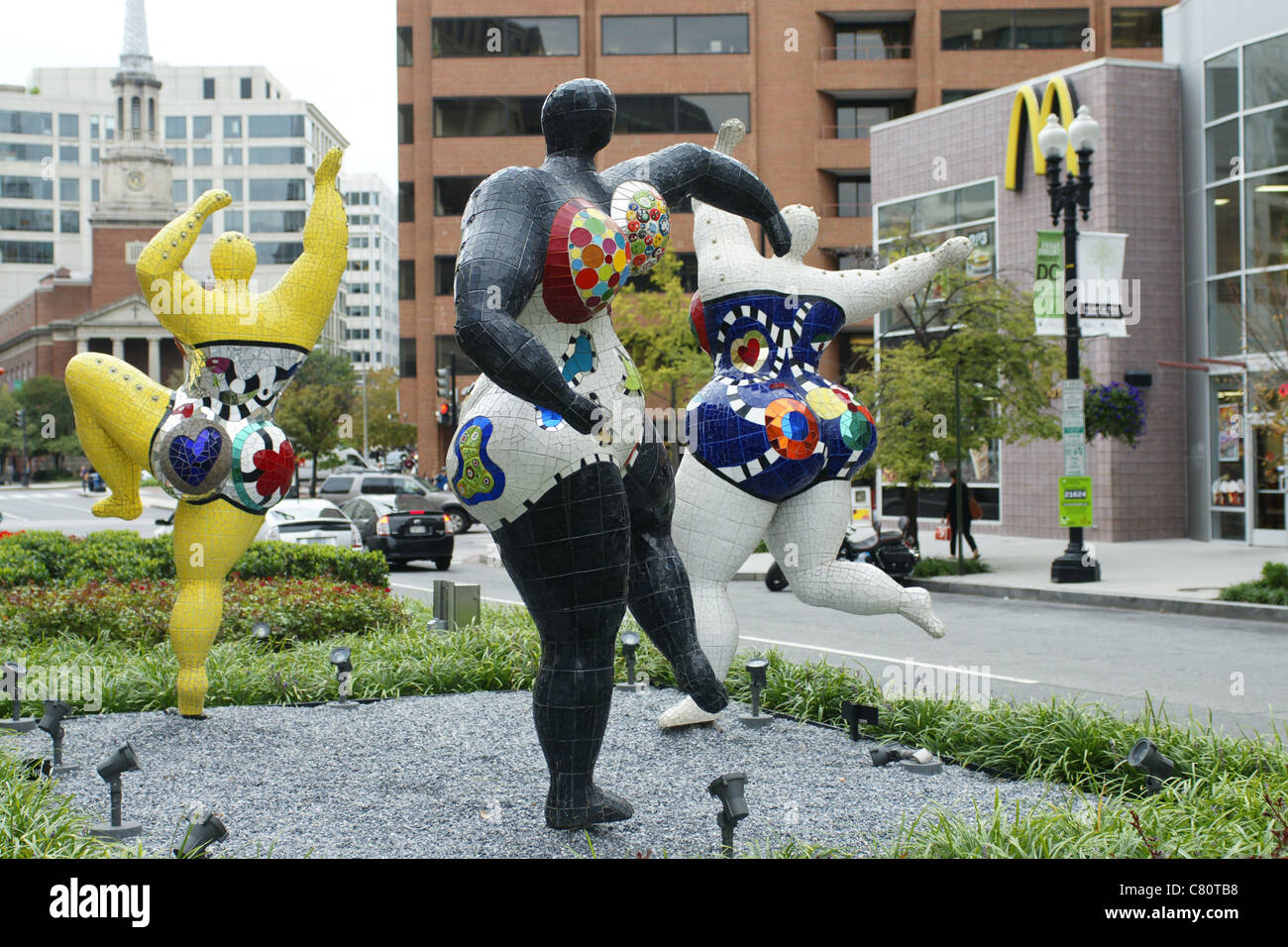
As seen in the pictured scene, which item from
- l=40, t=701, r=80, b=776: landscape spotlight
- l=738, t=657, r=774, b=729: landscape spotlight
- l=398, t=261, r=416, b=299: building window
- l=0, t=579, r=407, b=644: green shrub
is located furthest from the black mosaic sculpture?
l=398, t=261, r=416, b=299: building window

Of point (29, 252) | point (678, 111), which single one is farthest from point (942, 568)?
point (29, 252)

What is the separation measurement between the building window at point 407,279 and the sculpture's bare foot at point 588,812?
136ft

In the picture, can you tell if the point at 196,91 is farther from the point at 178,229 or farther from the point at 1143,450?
the point at 178,229

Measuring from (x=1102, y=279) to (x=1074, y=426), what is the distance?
190 centimetres

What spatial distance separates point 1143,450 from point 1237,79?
6.57m

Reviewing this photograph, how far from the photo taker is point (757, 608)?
1362cm

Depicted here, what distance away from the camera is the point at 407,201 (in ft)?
144

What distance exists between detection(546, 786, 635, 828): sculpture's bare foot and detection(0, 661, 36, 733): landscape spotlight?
3568 mm

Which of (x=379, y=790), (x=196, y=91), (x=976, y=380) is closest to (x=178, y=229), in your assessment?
(x=379, y=790)

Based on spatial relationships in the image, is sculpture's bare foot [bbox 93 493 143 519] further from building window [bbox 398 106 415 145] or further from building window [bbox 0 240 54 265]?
building window [bbox 0 240 54 265]

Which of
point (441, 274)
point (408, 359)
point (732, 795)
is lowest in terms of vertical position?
point (732, 795)

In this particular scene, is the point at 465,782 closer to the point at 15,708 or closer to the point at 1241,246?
the point at 15,708

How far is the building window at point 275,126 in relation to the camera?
9269cm
